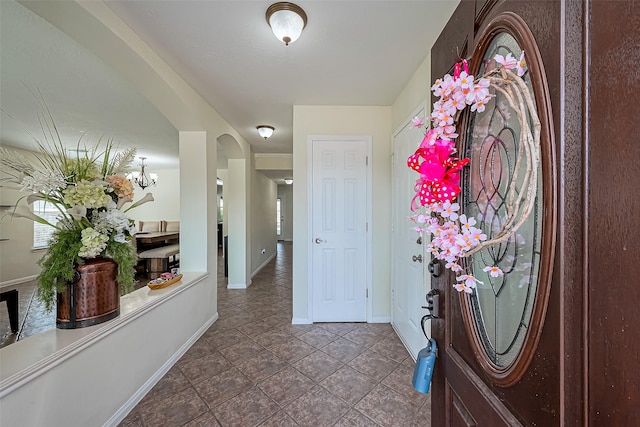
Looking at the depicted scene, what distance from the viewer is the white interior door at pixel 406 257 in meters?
2.15

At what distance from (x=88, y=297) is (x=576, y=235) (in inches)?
85.7

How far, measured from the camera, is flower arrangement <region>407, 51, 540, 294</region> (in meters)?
0.56

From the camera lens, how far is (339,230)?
9.74 ft

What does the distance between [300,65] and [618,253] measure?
2.23 meters

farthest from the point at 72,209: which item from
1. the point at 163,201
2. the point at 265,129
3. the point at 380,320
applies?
the point at 163,201

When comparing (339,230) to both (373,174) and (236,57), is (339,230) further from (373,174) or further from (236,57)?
(236,57)

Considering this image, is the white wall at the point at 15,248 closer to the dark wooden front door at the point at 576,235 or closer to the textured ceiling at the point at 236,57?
the textured ceiling at the point at 236,57

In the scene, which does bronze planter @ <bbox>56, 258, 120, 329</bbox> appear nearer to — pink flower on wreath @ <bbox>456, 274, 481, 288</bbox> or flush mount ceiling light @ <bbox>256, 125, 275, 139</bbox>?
pink flower on wreath @ <bbox>456, 274, 481, 288</bbox>

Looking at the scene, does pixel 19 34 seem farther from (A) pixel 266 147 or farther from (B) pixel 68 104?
(A) pixel 266 147

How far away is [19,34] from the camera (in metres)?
1.76

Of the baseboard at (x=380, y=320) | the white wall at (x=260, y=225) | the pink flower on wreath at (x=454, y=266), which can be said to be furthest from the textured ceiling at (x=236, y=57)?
the baseboard at (x=380, y=320)

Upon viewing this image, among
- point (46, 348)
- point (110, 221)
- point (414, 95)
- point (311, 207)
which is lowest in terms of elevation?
point (46, 348)

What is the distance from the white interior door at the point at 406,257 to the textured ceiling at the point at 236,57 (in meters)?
0.58

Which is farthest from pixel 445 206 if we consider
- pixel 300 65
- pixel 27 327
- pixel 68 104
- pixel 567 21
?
pixel 27 327
